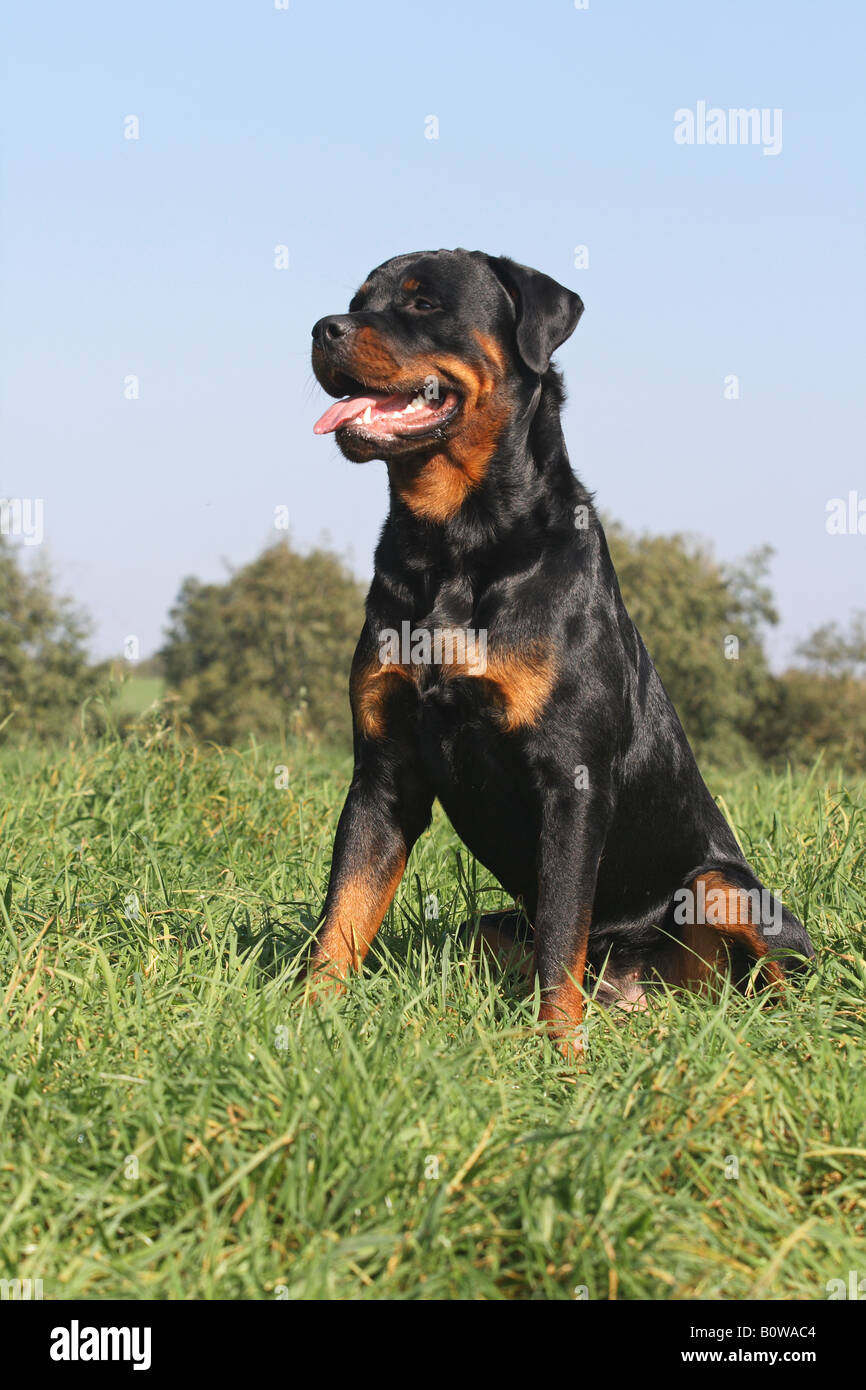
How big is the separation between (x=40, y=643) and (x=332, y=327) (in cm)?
3793

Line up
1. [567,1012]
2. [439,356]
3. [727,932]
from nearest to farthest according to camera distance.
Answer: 1. [567,1012]
2. [439,356]
3. [727,932]

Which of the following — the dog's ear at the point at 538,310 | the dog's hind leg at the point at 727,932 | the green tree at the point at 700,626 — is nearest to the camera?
the dog's ear at the point at 538,310

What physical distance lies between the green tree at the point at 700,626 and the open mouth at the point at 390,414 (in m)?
40.3

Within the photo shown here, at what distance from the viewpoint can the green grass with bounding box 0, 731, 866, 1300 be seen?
7.97ft

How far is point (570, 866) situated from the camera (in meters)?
3.75

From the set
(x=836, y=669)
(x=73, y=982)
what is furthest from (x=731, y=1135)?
(x=836, y=669)

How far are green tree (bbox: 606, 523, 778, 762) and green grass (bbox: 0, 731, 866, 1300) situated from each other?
40.5 metres

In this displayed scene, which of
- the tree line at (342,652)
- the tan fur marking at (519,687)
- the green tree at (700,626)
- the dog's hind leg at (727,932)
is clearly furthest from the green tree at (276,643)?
the tan fur marking at (519,687)

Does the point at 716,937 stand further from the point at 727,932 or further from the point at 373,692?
the point at 373,692

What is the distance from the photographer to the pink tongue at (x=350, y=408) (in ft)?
13.0

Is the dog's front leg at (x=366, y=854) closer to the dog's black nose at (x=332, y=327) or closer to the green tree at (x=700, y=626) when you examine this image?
the dog's black nose at (x=332, y=327)

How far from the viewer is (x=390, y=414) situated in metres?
3.97

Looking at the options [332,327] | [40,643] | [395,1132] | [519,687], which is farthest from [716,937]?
[40,643]

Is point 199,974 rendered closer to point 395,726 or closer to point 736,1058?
point 395,726
